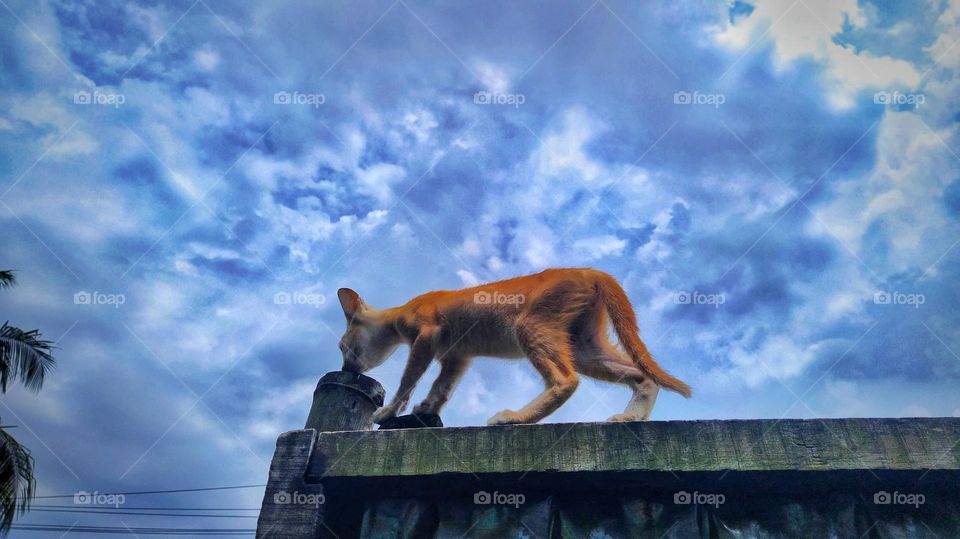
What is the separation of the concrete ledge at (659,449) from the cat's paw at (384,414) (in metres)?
1.30

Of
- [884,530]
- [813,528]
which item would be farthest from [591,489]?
[884,530]

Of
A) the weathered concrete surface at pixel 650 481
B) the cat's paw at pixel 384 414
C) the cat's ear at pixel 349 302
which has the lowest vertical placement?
the weathered concrete surface at pixel 650 481

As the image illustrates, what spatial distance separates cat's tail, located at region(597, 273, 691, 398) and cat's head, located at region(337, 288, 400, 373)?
225 centimetres

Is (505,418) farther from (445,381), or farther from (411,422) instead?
(445,381)

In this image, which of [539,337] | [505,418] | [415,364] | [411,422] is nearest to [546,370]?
[539,337]

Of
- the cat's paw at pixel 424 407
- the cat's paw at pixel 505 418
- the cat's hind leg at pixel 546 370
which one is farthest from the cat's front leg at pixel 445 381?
the cat's paw at pixel 505 418

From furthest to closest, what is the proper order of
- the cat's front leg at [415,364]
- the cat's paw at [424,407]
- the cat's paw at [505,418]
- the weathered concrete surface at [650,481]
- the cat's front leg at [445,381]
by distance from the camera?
1. the cat's front leg at [445,381]
2. the cat's paw at [424,407]
3. the cat's front leg at [415,364]
4. the cat's paw at [505,418]
5. the weathered concrete surface at [650,481]

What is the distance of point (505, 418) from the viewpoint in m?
4.43

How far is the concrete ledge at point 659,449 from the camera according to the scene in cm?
321

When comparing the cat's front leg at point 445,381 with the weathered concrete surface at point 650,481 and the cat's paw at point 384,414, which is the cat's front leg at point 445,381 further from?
the weathered concrete surface at point 650,481

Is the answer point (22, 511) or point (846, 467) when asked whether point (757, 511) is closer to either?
point (846, 467)

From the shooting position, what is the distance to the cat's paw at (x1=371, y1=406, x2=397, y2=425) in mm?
4887

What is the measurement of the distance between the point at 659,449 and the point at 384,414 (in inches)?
91.8

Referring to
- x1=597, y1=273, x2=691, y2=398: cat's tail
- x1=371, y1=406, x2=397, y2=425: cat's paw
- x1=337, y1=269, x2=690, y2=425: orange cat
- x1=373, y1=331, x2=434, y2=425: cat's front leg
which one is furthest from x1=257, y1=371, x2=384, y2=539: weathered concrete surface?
x1=597, y1=273, x2=691, y2=398: cat's tail
